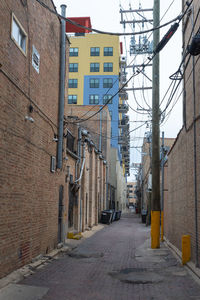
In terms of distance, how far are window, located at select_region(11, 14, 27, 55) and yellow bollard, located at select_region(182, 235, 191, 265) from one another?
6.83m

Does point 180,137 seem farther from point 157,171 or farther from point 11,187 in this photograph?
point 11,187

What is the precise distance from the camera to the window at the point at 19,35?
8647 mm

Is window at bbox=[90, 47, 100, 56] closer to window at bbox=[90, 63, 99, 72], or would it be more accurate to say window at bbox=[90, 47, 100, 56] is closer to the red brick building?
window at bbox=[90, 63, 99, 72]

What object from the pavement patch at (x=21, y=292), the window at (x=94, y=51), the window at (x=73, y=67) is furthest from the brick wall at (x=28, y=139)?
the window at (x=94, y=51)

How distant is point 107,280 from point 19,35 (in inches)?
257

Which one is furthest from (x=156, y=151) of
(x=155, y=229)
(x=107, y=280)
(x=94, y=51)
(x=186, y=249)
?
(x=94, y=51)

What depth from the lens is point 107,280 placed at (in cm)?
865

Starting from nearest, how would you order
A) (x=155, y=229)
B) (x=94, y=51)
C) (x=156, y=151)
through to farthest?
1. (x=155, y=229)
2. (x=156, y=151)
3. (x=94, y=51)

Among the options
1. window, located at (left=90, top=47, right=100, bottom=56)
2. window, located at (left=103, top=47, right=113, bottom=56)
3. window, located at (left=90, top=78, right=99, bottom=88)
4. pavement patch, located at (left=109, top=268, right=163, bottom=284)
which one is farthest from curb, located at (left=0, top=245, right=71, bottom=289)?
window, located at (left=90, top=47, right=100, bottom=56)

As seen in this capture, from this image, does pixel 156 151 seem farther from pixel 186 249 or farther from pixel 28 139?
pixel 28 139

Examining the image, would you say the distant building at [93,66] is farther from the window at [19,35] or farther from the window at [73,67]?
the window at [19,35]

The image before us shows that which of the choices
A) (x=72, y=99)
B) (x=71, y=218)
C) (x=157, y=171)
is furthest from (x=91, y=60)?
(x=157, y=171)

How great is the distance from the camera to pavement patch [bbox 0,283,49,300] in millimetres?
6827

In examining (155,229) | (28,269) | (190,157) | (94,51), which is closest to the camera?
(28,269)
